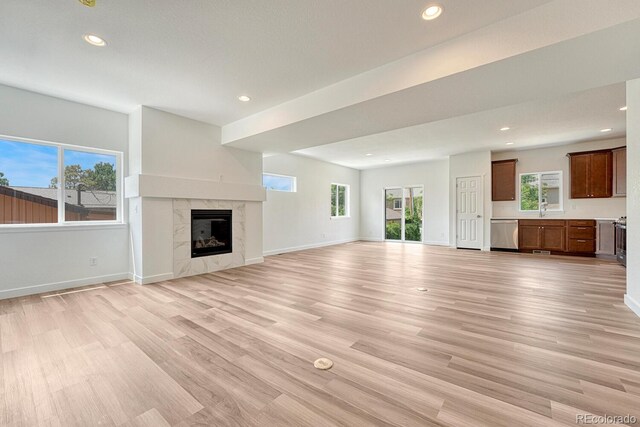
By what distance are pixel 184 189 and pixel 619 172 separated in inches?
365

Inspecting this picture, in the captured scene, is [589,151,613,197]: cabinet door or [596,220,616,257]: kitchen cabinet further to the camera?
[589,151,613,197]: cabinet door

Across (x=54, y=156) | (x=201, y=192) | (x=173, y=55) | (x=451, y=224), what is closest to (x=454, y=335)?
(x=173, y=55)

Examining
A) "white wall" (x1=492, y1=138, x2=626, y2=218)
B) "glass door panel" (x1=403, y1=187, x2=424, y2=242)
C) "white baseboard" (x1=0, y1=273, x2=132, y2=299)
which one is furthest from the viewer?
"glass door panel" (x1=403, y1=187, x2=424, y2=242)

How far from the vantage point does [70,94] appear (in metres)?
3.78

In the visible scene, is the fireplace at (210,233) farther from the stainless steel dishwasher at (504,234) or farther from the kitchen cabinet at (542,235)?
the kitchen cabinet at (542,235)

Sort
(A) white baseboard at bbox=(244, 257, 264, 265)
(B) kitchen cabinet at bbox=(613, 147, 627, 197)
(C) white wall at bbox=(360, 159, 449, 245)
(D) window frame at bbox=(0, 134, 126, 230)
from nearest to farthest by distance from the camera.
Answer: (D) window frame at bbox=(0, 134, 126, 230)
(A) white baseboard at bbox=(244, 257, 264, 265)
(B) kitchen cabinet at bbox=(613, 147, 627, 197)
(C) white wall at bbox=(360, 159, 449, 245)

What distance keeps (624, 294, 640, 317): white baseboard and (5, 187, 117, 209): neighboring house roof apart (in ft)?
23.5

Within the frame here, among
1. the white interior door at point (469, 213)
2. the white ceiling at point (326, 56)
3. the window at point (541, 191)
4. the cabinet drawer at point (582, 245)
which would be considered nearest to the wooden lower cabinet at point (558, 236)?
the cabinet drawer at point (582, 245)

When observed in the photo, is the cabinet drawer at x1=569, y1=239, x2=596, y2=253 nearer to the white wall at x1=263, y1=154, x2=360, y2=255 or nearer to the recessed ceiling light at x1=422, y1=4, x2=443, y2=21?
the white wall at x1=263, y1=154, x2=360, y2=255

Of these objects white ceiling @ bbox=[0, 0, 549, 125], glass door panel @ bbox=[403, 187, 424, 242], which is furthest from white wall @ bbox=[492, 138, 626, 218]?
white ceiling @ bbox=[0, 0, 549, 125]

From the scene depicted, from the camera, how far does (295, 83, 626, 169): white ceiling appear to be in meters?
4.27

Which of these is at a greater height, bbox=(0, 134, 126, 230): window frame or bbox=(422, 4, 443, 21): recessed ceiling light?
bbox=(422, 4, 443, 21): recessed ceiling light

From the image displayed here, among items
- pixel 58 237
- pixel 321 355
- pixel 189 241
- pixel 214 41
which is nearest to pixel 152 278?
pixel 189 241

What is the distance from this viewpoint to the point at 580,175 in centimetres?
662
